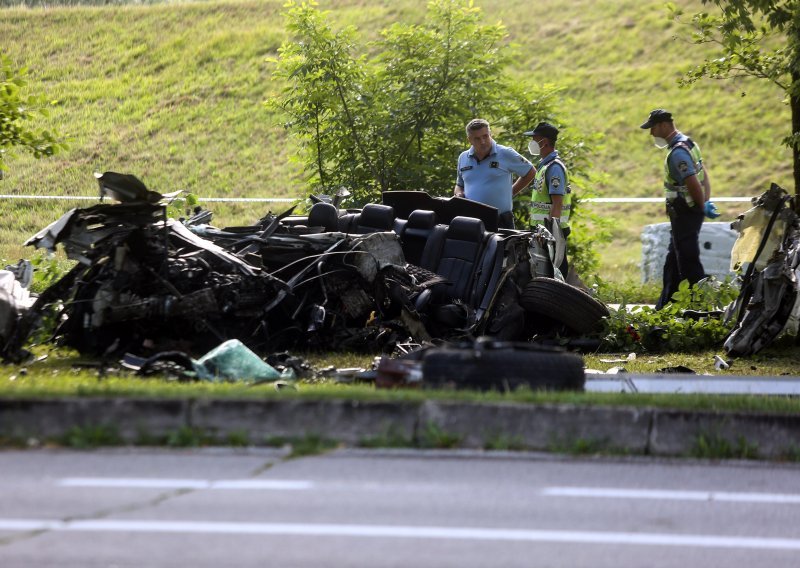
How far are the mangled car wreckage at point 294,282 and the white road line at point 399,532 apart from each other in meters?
4.89

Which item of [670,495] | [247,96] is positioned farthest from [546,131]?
[247,96]

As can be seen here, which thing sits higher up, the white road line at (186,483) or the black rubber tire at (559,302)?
the black rubber tire at (559,302)

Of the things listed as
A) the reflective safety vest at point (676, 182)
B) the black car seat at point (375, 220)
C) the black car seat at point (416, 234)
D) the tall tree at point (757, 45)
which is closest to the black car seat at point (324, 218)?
the black car seat at point (375, 220)

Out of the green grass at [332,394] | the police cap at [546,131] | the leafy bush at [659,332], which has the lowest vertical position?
the leafy bush at [659,332]

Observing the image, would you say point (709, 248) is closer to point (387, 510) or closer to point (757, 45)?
point (757, 45)

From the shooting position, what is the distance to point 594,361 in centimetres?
1175

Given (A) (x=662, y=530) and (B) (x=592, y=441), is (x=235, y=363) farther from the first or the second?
(A) (x=662, y=530)

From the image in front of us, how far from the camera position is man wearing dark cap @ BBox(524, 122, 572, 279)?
563 inches

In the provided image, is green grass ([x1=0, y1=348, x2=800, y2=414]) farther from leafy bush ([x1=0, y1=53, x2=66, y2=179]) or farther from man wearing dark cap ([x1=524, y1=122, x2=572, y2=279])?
man wearing dark cap ([x1=524, y1=122, x2=572, y2=279])

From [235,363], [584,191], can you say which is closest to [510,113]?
[584,191]

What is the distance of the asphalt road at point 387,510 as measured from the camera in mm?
5258

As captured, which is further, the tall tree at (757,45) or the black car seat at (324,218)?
the tall tree at (757,45)

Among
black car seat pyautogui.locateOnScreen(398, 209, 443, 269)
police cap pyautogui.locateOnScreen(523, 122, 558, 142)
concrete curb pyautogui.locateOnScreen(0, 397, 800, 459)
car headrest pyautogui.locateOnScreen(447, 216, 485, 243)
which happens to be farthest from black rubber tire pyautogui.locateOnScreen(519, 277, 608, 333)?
concrete curb pyautogui.locateOnScreen(0, 397, 800, 459)

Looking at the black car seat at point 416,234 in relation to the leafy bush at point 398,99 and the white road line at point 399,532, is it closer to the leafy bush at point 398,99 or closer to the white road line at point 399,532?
the leafy bush at point 398,99
